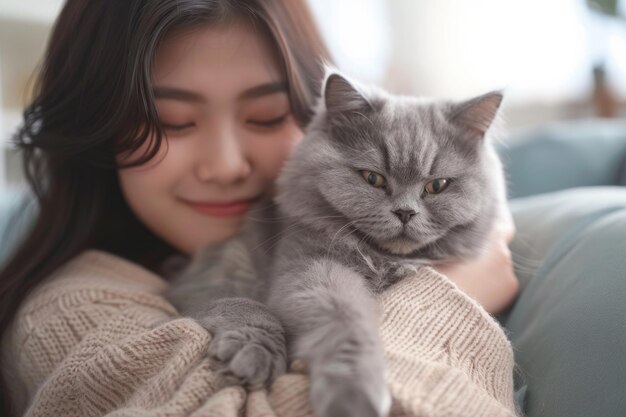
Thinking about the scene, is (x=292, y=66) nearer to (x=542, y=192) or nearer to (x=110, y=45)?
(x=110, y=45)

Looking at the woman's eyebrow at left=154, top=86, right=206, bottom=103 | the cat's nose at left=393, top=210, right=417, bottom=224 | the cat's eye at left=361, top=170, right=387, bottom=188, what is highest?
the woman's eyebrow at left=154, top=86, right=206, bottom=103

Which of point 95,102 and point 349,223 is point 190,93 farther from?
point 349,223

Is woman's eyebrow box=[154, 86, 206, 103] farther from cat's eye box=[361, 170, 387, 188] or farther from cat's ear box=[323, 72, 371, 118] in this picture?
cat's eye box=[361, 170, 387, 188]

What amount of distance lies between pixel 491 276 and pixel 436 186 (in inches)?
10.9

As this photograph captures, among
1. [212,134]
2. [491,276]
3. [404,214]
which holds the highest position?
[212,134]

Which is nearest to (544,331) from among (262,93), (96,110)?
(262,93)

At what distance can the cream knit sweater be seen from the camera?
32.5 inches

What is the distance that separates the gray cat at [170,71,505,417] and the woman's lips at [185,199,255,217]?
145mm

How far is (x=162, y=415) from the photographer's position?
2.61 ft

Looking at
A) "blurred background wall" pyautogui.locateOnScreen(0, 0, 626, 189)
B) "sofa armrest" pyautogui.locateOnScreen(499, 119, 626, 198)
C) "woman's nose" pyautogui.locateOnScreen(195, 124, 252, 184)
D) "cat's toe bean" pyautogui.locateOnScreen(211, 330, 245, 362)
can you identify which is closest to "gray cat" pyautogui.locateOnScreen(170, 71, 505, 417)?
"cat's toe bean" pyautogui.locateOnScreen(211, 330, 245, 362)

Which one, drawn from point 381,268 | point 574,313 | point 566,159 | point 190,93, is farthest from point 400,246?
point 566,159

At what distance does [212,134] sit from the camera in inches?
51.9

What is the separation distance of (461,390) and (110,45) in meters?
1.10

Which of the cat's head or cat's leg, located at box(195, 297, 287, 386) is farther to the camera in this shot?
the cat's head
